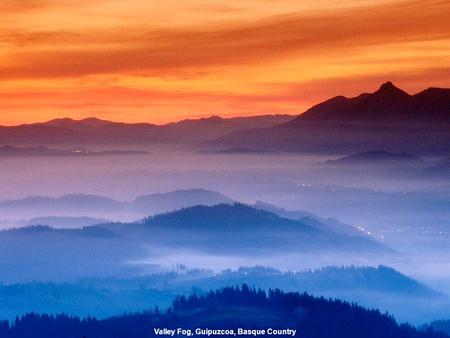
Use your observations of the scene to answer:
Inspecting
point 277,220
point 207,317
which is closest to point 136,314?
point 207,317

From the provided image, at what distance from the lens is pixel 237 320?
197ft

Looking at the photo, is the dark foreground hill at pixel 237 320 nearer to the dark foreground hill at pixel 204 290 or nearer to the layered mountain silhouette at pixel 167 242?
the dark foreground hill at pixel 204 290

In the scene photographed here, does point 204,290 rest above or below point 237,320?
above

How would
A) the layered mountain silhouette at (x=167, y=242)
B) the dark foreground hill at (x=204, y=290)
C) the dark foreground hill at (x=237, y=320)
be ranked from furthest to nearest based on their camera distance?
the layered mountain silhouette at (x=167, y=242)
the dark foreground hill at (x=204, y=290)
the dark foreground hill at (x=237, y=320)

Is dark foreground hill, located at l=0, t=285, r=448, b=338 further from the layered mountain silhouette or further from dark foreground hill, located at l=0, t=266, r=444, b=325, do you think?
the layered mountain silhouette

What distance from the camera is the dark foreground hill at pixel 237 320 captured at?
60.1 m

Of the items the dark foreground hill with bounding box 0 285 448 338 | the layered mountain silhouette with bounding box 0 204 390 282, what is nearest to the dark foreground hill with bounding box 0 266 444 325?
the dark foreground hill with bounding box 0 285 448 338

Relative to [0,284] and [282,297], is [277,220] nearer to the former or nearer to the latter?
[0,284]

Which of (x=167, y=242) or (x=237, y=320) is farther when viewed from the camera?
(x=167, y=242)

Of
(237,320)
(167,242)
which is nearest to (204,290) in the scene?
(237,320)

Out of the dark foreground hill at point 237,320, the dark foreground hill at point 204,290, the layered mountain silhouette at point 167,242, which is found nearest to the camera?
the dark foreground hill at point 237,320

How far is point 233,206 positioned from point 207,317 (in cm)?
12562

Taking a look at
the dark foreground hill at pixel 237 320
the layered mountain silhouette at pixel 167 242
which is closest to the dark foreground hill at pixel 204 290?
the dark foreground hill at pixel 237 320

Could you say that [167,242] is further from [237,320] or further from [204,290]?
[237,320]
